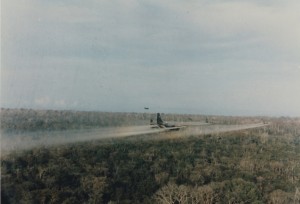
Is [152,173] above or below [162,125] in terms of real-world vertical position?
below

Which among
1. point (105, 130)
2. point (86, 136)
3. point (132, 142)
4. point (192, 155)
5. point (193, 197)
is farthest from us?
point (132, 142)

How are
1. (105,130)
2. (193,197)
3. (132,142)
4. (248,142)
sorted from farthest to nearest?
(248,142), (132,142), (193,197), (105,130)

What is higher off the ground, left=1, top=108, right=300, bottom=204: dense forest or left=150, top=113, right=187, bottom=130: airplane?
left=150, top=113, right=187, bottom=130: airplane

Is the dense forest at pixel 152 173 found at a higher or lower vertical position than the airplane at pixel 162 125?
lower

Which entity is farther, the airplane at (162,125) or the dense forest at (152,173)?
the dense forest at (152,173)

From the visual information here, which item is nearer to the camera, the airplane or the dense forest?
the airplane

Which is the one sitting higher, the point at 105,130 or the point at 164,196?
the point at 105,130

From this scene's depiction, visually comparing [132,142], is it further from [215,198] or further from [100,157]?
[215,198]

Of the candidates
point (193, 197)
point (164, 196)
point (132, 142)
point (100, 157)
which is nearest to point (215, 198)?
point (193, 197)
